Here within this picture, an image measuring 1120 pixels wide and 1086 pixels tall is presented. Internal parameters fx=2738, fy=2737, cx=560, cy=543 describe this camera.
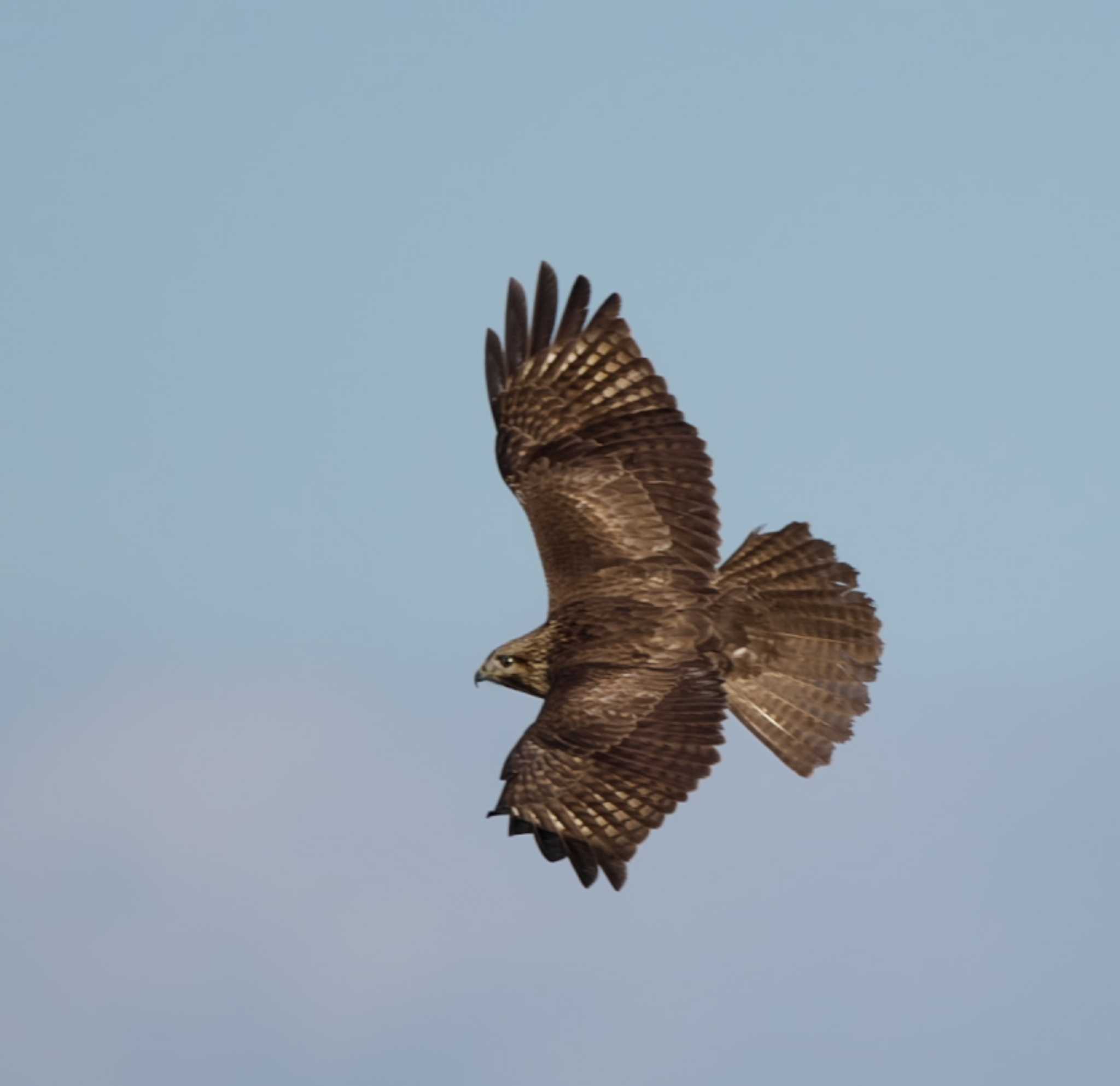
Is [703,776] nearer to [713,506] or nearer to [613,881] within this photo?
[613,881]

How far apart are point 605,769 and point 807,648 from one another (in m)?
2.39

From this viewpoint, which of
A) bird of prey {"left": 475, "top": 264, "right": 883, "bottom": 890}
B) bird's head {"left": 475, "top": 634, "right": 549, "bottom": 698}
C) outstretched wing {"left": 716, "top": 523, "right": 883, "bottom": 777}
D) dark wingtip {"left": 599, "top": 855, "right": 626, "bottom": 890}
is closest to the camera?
dark wingtip {"left": 599, "top": 855, "right": 626, "bottom": 890}

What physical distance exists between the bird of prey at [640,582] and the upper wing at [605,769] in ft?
0.07

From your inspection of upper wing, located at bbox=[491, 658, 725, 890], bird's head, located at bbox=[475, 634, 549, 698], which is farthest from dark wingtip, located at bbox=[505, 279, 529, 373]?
upper wing, located at bbox=[491, 658, 725, 890]

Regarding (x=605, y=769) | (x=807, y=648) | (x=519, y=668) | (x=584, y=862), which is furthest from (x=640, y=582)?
(x=584, y=862)

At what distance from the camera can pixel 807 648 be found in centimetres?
1812

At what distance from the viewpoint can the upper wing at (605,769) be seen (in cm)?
1606

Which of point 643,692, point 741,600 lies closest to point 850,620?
point 741,600

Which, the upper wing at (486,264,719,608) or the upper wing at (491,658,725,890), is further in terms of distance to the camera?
the upper wing at (486,264,719,608)

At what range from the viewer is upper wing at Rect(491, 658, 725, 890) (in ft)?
52.7

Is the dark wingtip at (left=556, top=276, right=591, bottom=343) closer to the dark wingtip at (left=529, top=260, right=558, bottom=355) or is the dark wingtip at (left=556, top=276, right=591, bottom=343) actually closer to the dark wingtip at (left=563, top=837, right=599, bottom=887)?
the dark wingtip at (left=529, top=260, right=558, bottom=355)

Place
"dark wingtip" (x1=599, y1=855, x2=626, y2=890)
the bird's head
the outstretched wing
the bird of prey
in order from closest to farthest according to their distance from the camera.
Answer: "dark wingtip" (x1=599, y1=855, x2=626, y2=890), the bird of prey, the bird's head, the outstretched wing

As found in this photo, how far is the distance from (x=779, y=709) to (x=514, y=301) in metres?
3.24

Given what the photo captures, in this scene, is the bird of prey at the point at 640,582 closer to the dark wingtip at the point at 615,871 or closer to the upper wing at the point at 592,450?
the upper wing at the point at 592,450
